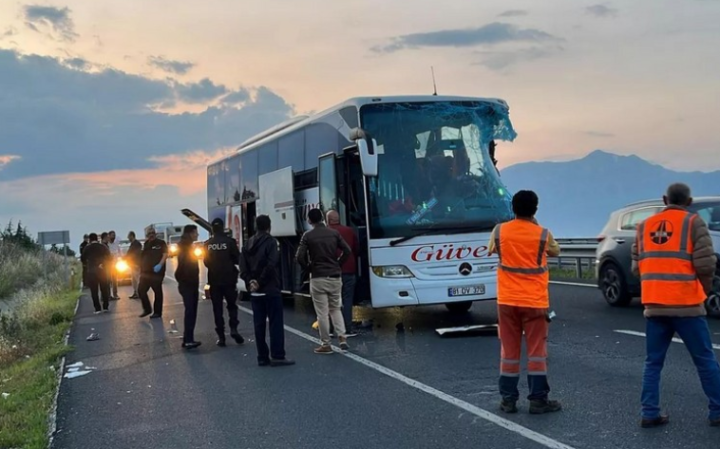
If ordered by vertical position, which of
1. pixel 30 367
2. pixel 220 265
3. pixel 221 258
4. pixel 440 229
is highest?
pixel 440 229

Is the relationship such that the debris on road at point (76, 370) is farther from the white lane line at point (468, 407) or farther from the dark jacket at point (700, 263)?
the dark jacket at point (700, 263)

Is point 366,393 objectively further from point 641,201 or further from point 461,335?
point 641,201

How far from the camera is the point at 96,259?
61.3 feet

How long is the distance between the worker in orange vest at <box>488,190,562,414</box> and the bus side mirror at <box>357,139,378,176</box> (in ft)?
14.4

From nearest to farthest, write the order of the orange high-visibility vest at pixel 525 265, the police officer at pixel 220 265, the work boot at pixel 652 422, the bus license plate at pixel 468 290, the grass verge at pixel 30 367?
the work boot at pixel 652 422 → the orange high-visibility vest at pixel 525 265 → the grass verge at pixel 30 367 → the bus license plate at pixel 468 290 → the police officer at pixel 220 265

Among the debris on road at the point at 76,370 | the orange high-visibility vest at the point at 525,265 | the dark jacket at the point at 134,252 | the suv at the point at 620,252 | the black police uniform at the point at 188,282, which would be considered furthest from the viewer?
the dark jacket at the point at 134,252

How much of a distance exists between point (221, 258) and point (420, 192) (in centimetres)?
317

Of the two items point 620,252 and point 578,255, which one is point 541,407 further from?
point 578,255

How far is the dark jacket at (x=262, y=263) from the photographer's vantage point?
10.0 m

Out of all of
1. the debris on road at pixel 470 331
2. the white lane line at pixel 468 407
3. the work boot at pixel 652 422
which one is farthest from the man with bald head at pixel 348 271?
the work boot at pixel 652 422

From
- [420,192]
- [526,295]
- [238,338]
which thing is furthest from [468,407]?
[238,338]

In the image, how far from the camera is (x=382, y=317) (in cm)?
1407

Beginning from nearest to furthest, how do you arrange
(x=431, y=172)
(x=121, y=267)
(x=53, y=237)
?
(x=431, y=172) → (x=121, y=267) → (x=53, y=237)

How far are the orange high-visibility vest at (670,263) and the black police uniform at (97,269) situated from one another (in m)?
15.2
